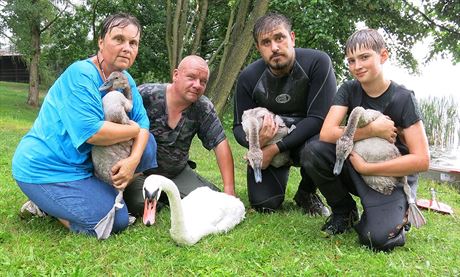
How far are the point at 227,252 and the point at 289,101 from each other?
6.66ft

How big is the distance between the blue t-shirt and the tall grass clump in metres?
13.7

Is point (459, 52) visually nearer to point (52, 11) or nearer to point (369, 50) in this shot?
point (369, 50)

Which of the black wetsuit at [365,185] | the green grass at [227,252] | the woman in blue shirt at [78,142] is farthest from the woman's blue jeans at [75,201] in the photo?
the black wetsuit at [365,185]

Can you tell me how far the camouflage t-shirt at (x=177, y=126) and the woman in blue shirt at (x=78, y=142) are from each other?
0.85 metres

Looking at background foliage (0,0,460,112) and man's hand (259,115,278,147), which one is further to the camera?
background foliage (0,0,460,112)

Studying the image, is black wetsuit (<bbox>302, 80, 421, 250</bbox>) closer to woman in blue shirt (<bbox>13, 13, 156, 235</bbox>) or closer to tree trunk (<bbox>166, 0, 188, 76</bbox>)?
woman in blue shirt (<bbox>13, 13, 156, 235</bbox>)

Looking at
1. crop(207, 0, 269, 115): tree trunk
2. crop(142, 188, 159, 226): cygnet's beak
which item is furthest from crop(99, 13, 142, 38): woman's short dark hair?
crop(207, 0, 269, 115): tree trunk

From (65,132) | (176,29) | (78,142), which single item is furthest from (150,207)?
(176,29)

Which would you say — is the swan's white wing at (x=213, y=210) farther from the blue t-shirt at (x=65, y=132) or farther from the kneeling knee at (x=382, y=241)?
the kneeling knee at (x=382, y=241)

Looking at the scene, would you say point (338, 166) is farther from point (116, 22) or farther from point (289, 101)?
point (116, 22)

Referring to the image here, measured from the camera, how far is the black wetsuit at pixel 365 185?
392 cm

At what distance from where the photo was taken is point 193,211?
4.24 metres

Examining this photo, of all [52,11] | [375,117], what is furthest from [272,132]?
[52,11]

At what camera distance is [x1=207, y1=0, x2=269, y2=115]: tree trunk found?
11.6 m
